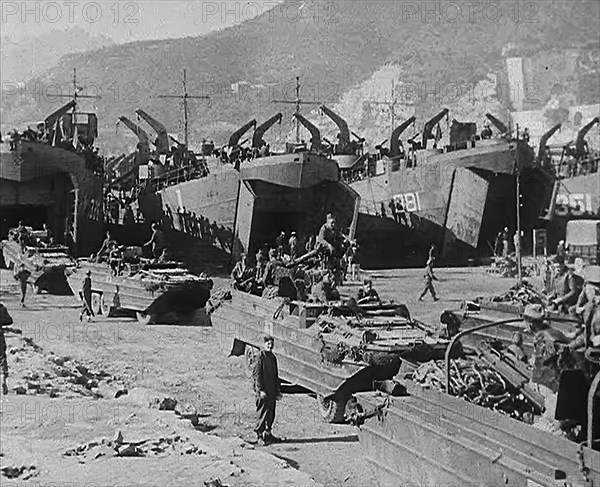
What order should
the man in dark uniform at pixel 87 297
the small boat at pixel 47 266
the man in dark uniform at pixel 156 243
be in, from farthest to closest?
1. the small boat at pixel 47 266
2. the man in dark uniform at pixel 156 243
3. the man in dark uniform at pixel 87 297

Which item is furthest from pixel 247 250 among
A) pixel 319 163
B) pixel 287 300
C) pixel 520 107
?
pixel 520 107

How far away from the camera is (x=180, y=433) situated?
24.0 feet

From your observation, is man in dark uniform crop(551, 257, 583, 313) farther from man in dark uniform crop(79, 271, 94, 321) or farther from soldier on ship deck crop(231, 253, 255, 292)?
man in dark uniform crop(79, 271, 94, 321)

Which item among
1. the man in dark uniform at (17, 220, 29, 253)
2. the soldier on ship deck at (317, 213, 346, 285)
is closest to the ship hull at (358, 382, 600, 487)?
the soldier on ship deck at (317, 213, 346, 285)

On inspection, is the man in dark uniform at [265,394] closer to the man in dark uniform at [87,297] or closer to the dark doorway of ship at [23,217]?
the man in dark uniform at [87,297]

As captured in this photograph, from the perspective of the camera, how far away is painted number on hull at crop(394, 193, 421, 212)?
1025 inches

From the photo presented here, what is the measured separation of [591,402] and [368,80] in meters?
63.9

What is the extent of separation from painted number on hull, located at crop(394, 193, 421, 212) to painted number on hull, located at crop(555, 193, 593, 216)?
4.86 metres

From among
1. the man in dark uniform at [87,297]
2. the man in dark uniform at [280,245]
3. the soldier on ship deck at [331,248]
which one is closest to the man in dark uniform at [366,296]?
the soldier on ship deck at [331,248]

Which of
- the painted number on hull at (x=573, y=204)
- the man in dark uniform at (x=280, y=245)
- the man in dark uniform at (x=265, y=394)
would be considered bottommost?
the man in dark uniform at (x=265, y=394)

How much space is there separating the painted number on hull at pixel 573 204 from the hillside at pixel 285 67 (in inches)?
842

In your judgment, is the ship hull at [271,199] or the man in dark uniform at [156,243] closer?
the man in dark uniform at [156,243]

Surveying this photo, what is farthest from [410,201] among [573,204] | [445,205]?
[573,204]

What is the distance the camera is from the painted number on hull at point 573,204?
91.7ft
